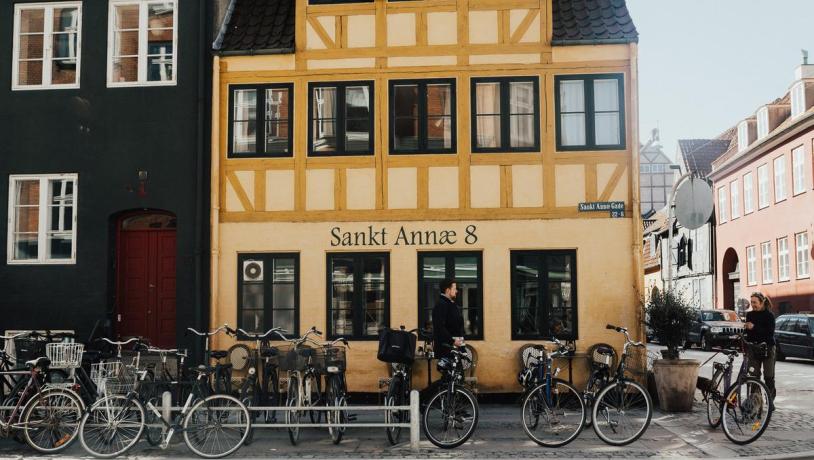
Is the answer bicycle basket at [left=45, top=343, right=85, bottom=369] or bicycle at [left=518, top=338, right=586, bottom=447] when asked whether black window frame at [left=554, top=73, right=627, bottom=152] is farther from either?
bicycle basket at [left=45, top=343, right=85, bottom=369]

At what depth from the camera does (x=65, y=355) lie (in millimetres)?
11938

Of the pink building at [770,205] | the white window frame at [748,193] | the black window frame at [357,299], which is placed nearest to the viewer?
the black window frame at [357,299]

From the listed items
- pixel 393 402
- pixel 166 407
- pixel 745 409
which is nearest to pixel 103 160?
pixel 166 407

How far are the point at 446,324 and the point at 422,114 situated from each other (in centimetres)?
525

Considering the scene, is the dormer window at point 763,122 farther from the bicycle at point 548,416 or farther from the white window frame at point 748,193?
the bicycle at point 548,416

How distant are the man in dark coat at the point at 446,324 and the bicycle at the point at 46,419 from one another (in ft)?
14.0

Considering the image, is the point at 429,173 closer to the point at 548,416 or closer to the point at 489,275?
the point at 489,275

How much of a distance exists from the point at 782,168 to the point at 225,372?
107 feet

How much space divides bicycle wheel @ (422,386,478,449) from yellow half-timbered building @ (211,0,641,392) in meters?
4.50

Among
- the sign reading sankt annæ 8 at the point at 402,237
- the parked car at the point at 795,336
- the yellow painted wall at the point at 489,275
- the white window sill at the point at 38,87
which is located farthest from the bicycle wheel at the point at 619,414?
the parked car at the point at 795,336

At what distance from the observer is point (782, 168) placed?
38969 mm

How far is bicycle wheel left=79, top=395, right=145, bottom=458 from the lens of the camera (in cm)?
1061

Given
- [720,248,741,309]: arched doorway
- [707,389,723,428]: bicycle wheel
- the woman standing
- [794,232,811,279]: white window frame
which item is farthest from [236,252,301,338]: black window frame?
[720,248,741,309]: arched doorway

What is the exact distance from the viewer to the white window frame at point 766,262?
40.7 metres
